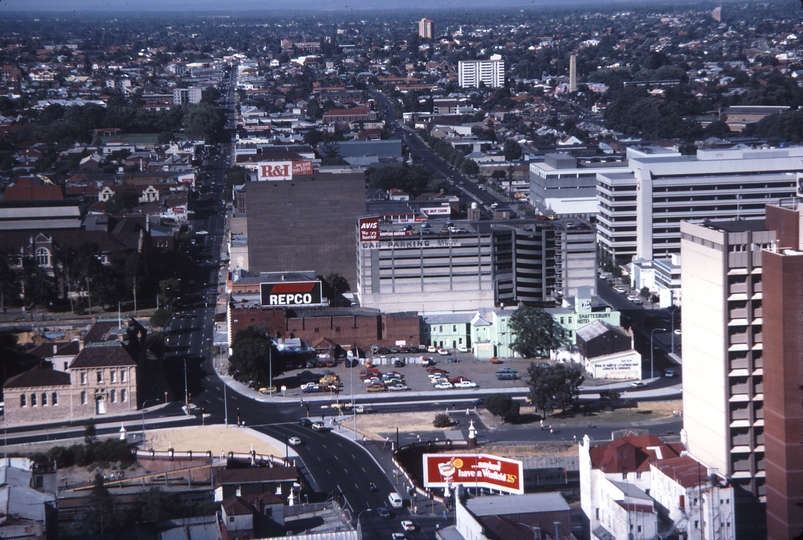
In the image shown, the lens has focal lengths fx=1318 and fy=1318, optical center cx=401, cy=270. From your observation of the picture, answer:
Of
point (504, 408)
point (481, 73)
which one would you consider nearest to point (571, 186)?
point (504, 408)

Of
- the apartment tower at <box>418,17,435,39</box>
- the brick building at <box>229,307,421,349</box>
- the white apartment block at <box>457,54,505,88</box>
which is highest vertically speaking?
the apartment tower at <box>418,17,435,39</box>

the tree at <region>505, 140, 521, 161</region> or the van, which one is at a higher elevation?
the tree at <region>505, 140, 521, 161</region>

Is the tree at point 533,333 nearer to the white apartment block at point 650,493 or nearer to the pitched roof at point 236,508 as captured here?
the white apartment block at point 650,493

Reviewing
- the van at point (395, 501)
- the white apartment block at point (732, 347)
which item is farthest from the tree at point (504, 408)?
the white apartment block at point (732, 347)

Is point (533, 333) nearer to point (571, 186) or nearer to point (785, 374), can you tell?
point (785, 374)

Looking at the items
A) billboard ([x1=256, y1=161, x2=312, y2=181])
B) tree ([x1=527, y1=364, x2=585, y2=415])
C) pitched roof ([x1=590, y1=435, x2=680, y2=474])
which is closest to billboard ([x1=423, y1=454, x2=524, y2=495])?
pitched roof ([x1=590, y1=435, x2=680, y2=474])

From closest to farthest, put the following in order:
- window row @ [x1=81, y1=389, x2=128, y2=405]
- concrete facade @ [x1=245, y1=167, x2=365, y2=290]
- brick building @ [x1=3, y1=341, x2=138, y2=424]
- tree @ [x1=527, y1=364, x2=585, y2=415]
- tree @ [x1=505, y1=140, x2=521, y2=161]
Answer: tree @ [x1=527, y1=364, x2=585, y2=415]
brick building @ [x1=3, y1=341, x2=138, y2=424]
window row @ [x1=81, y1=389, x2=128, y2=405]
concrete facade @ [x1=245, y1=167, x2=365, y2=290]
tree @ [x1=505, y1=140, x2=521, y2=161]

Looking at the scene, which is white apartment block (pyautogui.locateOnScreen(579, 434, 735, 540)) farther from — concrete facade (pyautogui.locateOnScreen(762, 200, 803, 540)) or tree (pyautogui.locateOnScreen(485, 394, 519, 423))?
tree (pyautogui.locateOnScreen(485, 394, 519, 423))
